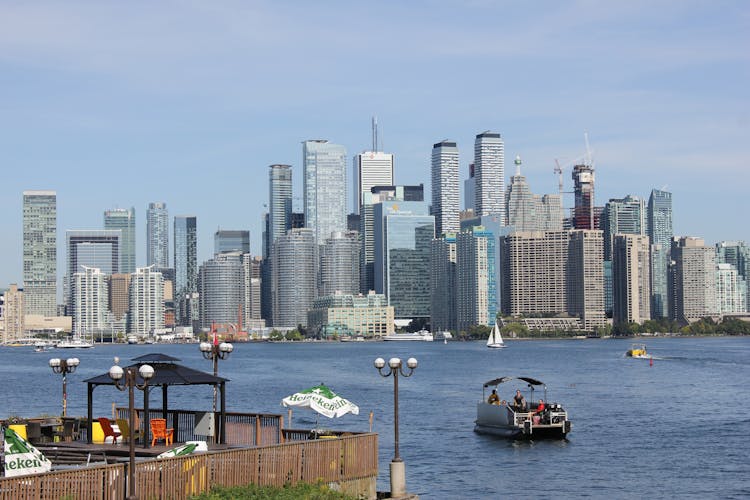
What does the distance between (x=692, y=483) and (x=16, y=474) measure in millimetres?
30705

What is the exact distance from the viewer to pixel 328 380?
129375mm

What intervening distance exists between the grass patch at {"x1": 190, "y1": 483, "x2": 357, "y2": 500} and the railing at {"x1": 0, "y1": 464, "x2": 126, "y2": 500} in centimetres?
177

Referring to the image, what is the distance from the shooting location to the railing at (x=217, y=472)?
24000 millimetres

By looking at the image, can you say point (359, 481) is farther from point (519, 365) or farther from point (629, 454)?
point (519, 365)

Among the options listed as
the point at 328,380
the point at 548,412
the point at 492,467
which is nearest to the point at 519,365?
the point at 328,380

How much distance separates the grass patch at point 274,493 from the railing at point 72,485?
1770 mm

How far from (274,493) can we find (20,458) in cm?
559

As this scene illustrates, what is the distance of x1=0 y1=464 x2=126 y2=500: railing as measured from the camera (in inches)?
915

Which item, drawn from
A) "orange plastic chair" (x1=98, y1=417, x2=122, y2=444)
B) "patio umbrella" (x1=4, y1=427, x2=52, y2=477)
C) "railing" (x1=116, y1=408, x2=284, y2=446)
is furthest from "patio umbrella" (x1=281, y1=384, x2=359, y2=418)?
"patio umbrella" (x1=4, y1=427, x2=52, y2=477)

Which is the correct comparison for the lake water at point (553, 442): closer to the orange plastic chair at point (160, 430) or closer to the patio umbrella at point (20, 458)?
the orange plastic chair at point (160, 430)

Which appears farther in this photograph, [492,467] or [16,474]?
[492,467]

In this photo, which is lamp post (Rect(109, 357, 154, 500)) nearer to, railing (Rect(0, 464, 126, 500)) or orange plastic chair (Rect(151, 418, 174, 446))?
railing (Rect(0, 464, 126, 500))

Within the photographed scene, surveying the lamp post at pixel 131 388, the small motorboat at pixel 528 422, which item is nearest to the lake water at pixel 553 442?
the small motorboat at pixel 528 422

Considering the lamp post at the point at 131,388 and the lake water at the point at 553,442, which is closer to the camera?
the lamp post at the point at 131,388
